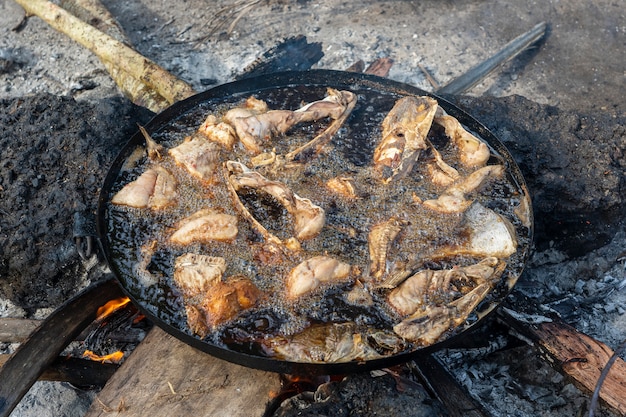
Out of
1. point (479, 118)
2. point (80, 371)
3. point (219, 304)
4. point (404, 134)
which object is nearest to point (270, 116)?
point (404, 134)

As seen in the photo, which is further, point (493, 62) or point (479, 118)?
point (493, 62)

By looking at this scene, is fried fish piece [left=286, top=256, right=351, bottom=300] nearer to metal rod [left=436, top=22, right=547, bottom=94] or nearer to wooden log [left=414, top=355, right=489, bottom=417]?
wooden log [left=414, top=355, right=489, bottom=417]

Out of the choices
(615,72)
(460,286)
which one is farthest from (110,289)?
(615,72)

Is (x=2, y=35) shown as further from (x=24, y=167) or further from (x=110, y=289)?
(x=110, y=289)

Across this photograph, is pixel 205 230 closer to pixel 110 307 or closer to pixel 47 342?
pixel 110 307

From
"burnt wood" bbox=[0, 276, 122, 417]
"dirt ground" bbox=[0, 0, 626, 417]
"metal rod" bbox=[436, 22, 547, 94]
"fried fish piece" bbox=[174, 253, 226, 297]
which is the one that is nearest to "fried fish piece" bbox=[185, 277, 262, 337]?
"fried fish piece" bbox=[174, 253, 226, 297]
